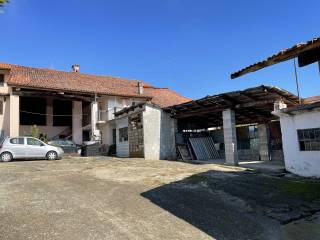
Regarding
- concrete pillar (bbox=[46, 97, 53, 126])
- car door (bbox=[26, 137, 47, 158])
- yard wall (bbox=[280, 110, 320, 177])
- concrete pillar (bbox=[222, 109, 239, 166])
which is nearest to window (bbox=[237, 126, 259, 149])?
concrete pillar (bbox=[222, 109, 239, 166])

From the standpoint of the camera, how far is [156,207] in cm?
731

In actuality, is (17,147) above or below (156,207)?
above

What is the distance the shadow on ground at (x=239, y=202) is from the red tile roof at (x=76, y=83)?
1860 cm

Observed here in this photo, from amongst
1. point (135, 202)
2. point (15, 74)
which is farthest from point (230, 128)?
point (15, 74)

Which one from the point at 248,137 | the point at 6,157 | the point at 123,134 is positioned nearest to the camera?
the point at 6,157

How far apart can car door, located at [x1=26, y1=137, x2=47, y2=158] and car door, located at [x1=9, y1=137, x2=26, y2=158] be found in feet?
0.94

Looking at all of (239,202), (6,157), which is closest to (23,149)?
(6,157)

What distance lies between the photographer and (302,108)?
11.6 meters

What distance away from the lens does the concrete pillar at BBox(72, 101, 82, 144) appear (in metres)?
28.6

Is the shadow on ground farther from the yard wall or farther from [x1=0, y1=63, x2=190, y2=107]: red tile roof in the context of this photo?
[x1=0, y1=63, x2=190, y2=107]: red tile roof

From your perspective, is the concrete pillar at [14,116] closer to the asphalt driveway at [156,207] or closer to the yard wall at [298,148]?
the asphalt driveway at [156,207]

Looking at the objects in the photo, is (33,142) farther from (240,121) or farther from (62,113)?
(240,121)

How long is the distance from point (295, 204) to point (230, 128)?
8.87 meters

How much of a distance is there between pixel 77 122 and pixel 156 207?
23.1 m
